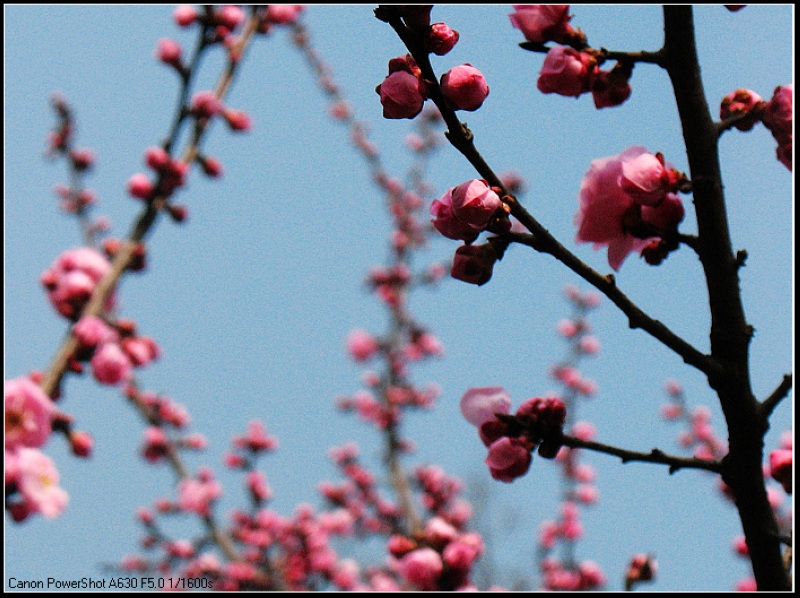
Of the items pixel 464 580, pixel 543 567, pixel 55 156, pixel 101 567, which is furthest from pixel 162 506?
pixel 464 580

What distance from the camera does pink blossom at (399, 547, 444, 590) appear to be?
232 centimetres

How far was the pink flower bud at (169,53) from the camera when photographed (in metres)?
3.70

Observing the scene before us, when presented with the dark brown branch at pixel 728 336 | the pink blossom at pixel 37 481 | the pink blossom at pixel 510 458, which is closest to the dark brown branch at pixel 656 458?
the dark brown branch at pixel 728 336

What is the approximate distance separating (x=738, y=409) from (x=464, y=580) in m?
1.56

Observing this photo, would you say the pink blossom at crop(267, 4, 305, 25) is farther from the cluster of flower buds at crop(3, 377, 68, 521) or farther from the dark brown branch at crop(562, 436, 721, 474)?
the dark brown branch at crop(562, 436, 721, 474)

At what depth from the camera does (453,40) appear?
4.39 feet

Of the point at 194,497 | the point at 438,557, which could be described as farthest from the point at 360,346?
the point at 438,557

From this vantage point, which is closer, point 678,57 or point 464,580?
point 678,57

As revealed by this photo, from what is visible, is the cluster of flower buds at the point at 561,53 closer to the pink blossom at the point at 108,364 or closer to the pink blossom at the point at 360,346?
the pink blossom at the point at 108,364

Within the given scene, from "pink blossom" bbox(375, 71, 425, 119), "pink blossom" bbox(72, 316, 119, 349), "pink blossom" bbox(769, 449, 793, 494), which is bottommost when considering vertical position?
"pink blossom" bbox(769, 449, 793, 494)

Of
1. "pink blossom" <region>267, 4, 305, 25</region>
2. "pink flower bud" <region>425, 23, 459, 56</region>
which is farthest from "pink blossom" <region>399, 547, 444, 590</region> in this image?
"pink blossom" <region>267, 4, 305, 25</region>

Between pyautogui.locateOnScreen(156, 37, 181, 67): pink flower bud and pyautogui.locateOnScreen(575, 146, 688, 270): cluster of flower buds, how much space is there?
10.0 ft

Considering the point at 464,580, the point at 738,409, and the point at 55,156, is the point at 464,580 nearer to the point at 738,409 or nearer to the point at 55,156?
the point at 738,409

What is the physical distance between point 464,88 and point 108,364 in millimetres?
2219
